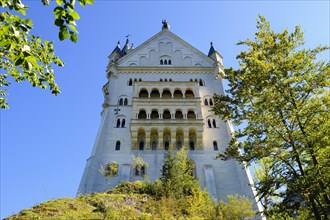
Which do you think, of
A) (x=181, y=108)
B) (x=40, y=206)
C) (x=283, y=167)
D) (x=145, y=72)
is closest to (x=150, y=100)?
(x=181, y=108)

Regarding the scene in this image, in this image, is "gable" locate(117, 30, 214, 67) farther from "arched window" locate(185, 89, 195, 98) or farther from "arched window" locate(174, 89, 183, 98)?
"arched window" locate(185, 89, 195, 98)

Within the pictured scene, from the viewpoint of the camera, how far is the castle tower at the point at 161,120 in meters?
27.6

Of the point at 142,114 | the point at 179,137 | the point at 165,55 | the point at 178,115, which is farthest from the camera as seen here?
the point at 165,55

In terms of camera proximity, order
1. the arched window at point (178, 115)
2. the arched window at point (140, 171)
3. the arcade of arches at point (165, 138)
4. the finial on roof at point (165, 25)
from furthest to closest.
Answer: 1. the finial on roof at point (165, 25)
2. the arched window at point (178, 115)
3. the arcade of arches at point (165, 138)
4. the arched window at point (140, 171)

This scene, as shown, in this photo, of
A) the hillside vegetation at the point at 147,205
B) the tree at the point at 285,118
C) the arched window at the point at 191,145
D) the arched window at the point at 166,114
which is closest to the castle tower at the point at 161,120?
the arched window at the point at 191,145

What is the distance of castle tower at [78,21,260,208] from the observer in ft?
90.5

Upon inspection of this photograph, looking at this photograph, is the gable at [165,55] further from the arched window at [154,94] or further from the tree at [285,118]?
the tree at [285,118]

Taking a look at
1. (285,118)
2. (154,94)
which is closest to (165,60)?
(154,94)

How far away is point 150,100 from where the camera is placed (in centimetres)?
3291

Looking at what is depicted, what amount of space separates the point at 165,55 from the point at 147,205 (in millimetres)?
28890

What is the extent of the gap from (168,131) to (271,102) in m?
20.6

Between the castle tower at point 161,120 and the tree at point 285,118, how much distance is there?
11622mm

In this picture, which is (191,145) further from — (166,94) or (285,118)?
(285,118)

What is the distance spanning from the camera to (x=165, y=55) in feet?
134
